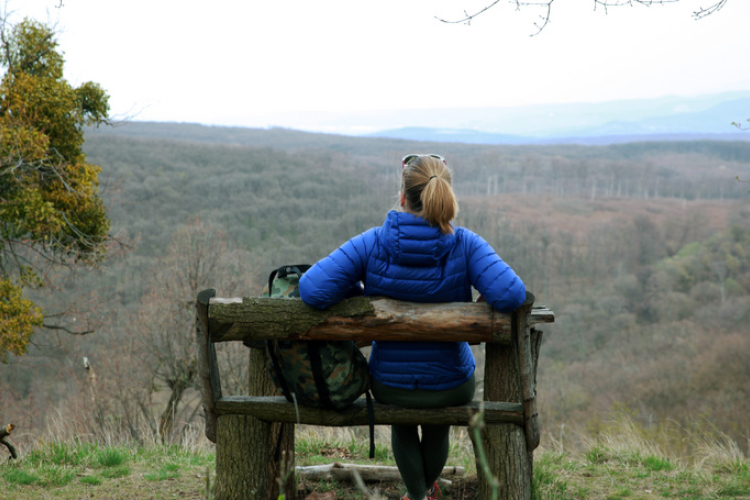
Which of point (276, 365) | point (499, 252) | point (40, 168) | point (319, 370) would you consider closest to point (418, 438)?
point (319, 370)

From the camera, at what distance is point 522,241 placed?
7956 centimetres

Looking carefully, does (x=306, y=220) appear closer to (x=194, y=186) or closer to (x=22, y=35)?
(x=194, y=186)

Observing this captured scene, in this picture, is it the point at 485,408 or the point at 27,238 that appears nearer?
the point at 485,408

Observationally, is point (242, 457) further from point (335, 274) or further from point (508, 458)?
point (508, 458)

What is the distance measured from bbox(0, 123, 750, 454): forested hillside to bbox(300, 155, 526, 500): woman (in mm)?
492

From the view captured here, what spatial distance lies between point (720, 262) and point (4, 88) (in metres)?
73.7

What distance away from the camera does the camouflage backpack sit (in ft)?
8.57

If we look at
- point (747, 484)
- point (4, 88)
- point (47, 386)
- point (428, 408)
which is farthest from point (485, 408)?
point (47, 386)

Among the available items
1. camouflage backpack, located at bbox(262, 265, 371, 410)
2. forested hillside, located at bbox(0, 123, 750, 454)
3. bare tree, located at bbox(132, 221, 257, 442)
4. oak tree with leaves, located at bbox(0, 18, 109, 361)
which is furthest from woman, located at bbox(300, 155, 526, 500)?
bare tree, located at bbox(132, 221, 257, 442)

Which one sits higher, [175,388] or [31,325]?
[31,325]

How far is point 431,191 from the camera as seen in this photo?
253 centimetres

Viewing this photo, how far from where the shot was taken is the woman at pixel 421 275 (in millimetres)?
2518

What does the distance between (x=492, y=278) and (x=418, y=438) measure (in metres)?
0.94

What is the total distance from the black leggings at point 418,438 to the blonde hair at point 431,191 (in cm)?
73
